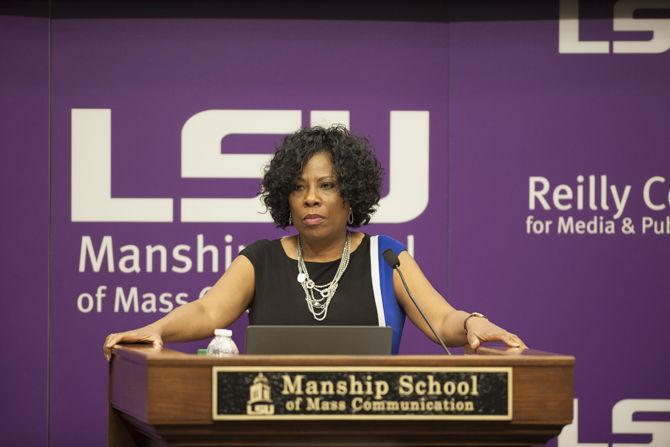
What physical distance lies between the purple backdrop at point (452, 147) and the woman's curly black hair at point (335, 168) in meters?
1.15

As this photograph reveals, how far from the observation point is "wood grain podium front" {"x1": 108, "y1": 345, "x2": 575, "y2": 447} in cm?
203

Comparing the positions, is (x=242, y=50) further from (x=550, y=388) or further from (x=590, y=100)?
(x=550, y=388)

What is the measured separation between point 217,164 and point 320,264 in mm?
1376

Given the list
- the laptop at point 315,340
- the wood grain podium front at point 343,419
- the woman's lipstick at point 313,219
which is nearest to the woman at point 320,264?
the woman's lipstick at point 313,219

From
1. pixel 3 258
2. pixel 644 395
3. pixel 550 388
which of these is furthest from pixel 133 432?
pixel 644 395

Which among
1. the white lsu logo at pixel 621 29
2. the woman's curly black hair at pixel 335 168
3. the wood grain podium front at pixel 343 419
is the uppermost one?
the white lsu logo at pixel 621 29

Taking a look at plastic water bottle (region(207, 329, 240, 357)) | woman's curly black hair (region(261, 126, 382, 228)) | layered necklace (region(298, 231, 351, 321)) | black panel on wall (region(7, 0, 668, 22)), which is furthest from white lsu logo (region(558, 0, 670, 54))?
plastic water bottle (region(207, 329, 240, 357))

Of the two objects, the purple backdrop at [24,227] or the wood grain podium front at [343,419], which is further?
the purple backdrop at [24,227]

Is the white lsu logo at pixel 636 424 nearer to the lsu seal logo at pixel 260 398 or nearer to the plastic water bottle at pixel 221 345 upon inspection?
the plastic water bottle at pixel 221 345

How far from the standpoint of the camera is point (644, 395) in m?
4.41

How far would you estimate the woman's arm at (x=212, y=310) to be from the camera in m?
2.84

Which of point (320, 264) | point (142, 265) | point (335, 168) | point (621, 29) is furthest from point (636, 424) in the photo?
point (142, 265)

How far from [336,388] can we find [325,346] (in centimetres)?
25

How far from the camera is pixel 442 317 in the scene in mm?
2992
